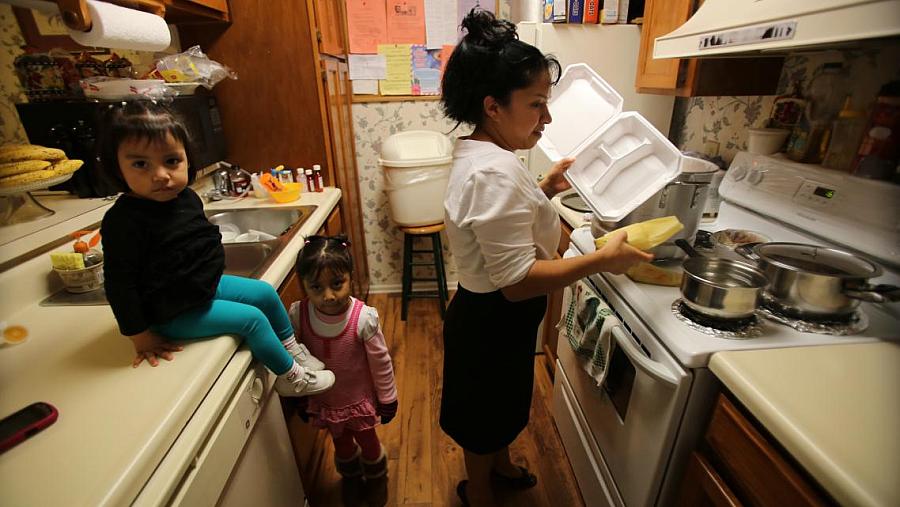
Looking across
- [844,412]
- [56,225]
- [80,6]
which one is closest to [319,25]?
[80,6]

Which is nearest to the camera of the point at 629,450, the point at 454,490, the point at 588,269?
the point at 588,269

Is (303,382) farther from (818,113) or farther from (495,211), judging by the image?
(818,113)

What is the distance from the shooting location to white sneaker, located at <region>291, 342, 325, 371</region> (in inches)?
45.1

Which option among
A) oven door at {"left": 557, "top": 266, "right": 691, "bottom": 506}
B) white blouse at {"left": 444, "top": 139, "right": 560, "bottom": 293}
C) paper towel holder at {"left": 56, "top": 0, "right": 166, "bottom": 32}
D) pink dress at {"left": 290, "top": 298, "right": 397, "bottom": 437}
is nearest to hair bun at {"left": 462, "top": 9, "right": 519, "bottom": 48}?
white blouse at {"left": 444, "top": 139, "right": 560, "bottom": 293}

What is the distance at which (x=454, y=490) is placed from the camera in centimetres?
152

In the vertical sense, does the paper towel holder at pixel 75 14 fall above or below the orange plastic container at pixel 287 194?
above

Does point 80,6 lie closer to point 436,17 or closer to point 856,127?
point 436,17

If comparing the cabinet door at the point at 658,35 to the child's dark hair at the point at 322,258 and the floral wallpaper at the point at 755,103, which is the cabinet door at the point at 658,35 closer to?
the floral wallpaper at the point at 755,103

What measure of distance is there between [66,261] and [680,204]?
1.59 metres

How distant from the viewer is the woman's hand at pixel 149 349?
794 mm

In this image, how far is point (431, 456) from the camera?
1.66 m

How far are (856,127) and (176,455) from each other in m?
1.75

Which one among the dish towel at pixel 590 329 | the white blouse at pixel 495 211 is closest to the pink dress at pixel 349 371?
the white blouse at pixel 495 211

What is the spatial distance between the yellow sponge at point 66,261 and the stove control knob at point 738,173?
196cm
